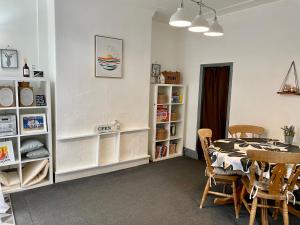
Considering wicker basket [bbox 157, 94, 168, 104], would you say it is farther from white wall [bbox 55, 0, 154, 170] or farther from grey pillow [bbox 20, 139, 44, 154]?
grey pillow [bbox 20, 139, 44, 154]

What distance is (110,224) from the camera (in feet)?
7.93

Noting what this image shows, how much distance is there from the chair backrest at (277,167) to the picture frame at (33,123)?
106 inches

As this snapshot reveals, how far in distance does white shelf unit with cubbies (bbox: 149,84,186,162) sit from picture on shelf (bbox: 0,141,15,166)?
2346mm

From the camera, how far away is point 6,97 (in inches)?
117

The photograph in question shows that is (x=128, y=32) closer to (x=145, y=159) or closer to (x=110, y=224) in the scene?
(x=145, y=159)

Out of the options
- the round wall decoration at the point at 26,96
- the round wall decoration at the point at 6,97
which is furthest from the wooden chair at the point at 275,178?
the round wall decoration at the point at 6,97

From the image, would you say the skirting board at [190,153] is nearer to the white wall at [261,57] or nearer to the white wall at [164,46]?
the white wall at [261,57]

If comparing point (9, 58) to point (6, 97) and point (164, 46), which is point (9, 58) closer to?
point (6, 97)

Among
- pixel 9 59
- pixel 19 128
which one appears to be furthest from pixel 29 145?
pixel 9 59

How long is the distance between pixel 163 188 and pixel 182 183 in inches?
13.8

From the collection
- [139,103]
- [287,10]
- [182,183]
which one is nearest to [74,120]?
[139,103]

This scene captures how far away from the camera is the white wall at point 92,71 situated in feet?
10.6

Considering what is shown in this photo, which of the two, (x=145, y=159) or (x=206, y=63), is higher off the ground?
(x=206, y=63)

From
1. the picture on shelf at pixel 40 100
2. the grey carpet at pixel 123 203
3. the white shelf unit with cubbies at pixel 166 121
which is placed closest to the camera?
the grey carpet at pixel 123 203
